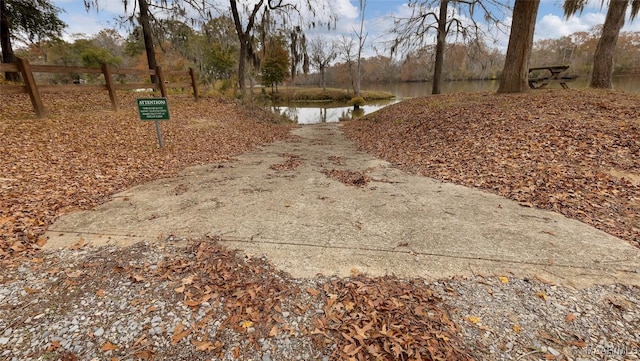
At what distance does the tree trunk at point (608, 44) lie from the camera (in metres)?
9.14

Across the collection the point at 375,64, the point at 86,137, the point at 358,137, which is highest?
the point at 375,64

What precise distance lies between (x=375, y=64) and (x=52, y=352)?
92.1 metres

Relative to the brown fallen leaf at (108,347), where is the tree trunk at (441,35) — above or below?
above

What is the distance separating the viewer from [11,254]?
8.98 ft

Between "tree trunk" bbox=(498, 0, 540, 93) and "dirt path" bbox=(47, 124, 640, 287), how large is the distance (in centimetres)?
707

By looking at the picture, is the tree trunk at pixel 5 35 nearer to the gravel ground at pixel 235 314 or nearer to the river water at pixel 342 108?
the river water at pixel 342 108

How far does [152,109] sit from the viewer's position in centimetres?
623

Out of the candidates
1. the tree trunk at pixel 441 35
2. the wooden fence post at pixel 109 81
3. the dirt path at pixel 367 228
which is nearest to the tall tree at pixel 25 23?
the wooden fence post at pixel 109 81

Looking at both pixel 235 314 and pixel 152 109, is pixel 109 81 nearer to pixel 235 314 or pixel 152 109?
pixel 152 109

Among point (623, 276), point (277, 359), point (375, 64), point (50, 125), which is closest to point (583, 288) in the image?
point (623, 276)

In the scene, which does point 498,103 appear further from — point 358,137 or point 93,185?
point 93,185

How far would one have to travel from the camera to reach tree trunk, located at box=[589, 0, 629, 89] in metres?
9.14

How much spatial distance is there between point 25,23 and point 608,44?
24.5 metres

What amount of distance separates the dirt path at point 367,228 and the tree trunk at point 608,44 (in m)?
9.88
